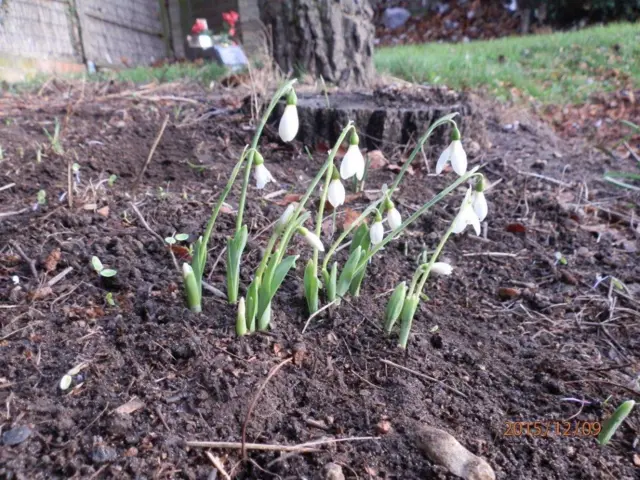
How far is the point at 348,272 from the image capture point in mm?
1620

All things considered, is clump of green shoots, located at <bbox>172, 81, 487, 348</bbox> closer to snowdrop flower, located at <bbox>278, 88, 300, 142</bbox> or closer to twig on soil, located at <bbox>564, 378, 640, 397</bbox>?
snowdrop flower, located at <bbox>278, 88, 300, 142</bbox>

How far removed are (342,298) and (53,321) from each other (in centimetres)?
87

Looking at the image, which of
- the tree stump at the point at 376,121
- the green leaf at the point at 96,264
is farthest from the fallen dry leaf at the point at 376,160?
the green leaf at the point at 96,264

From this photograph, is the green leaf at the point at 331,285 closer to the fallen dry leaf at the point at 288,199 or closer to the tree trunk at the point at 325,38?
the fallen dry leaf at the point at 288,199

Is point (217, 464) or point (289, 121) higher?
point (289, 121)

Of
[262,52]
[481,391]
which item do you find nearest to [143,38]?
[262,52]

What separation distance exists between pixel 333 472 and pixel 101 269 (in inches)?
39.9

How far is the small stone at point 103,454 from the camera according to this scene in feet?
3.71

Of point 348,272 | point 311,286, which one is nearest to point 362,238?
point 348,272

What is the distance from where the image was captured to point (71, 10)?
715 centimetres

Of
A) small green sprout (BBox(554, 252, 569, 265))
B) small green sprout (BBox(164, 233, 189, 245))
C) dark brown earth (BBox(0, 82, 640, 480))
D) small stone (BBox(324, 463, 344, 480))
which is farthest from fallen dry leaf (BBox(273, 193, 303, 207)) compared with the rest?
small stone (BBox(324, 463, 344, 480))

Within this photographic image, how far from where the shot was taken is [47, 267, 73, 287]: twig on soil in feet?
5.49
